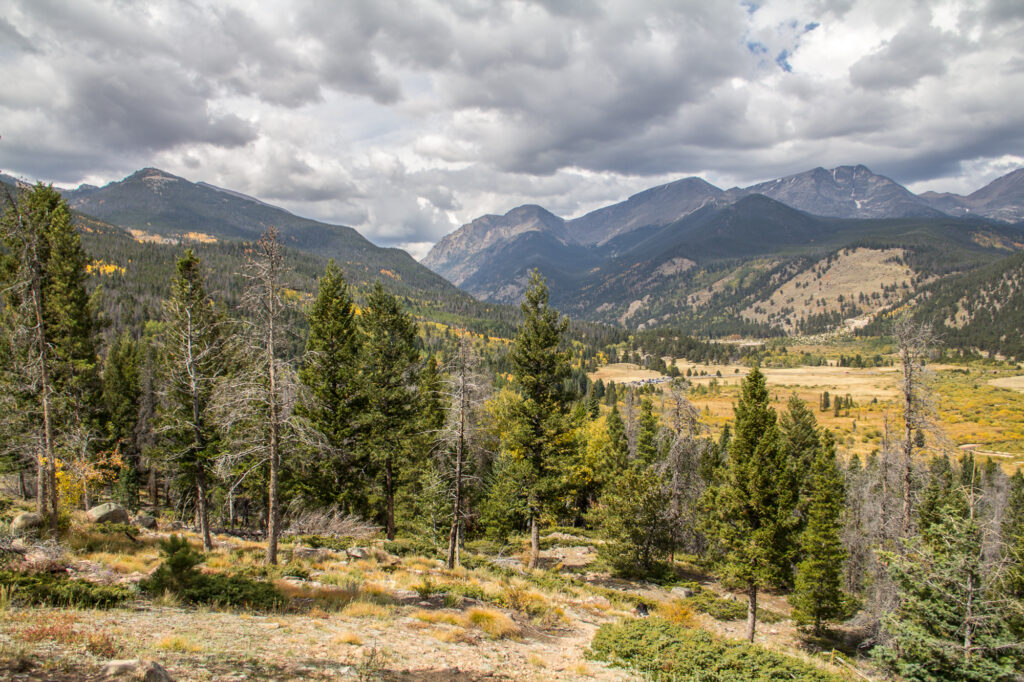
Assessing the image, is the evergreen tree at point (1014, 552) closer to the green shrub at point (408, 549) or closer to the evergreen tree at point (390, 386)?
the green shrub at point (408, 549)

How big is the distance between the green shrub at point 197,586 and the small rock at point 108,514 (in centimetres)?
1293

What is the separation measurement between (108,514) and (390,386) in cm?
1437

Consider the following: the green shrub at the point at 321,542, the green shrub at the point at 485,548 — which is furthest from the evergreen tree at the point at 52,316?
the green shrub at the point at 485,548

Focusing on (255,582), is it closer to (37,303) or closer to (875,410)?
(37,303)

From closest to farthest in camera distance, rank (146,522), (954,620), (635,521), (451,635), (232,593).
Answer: (451,635) → (954,620) → (232,593) → (146,522) → (635,521)

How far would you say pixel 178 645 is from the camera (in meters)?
8.75

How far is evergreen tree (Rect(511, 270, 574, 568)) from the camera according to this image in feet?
85.0

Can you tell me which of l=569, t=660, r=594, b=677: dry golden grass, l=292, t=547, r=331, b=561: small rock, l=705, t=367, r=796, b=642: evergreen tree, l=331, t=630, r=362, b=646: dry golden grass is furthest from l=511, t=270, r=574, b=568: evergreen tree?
l=331, t=630, r=362, b=646: dry golden grass

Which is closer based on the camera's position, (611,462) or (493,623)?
(493,623)

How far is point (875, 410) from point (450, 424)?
135170 mm

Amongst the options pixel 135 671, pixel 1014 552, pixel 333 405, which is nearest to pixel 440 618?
pixel 135 671

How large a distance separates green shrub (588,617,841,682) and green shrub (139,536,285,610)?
9597 mm

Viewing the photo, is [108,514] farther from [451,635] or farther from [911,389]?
[911,389]

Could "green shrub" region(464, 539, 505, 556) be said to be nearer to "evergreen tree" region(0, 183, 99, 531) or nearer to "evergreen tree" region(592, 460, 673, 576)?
"evergreen tree" region(592, 460, 673, 576)
